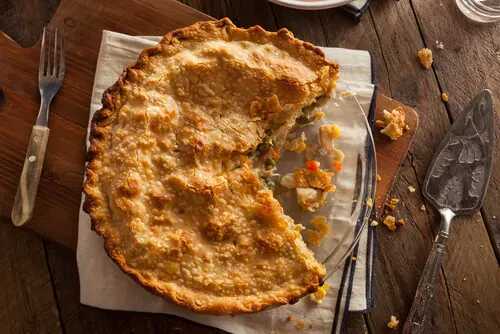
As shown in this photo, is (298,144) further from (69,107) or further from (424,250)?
(69,107)

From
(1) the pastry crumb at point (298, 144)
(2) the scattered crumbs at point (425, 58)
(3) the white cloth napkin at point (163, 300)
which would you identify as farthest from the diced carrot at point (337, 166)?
(2) the scattered crumbs at point (425, 58)

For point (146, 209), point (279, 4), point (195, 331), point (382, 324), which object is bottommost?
point (195, 331)

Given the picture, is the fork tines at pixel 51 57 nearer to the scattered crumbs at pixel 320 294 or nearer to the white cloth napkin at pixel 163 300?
the white cloth napkin at pixel 163 300

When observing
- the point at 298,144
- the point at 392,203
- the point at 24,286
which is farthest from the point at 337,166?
the point at 24,286

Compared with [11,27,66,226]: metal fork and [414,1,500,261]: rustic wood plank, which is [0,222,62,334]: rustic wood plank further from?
[414,1,500,261]: rustic wood plank

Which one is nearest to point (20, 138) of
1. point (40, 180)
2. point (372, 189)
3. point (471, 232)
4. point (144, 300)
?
point (40, 180)

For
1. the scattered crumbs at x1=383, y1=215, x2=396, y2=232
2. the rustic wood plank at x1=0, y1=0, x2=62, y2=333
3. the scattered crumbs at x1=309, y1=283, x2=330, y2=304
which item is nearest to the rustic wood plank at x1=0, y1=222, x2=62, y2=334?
the rustic wood plank at x1=0, y1=0, x2=62, y2=333

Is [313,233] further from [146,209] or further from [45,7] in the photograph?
[45,7]
